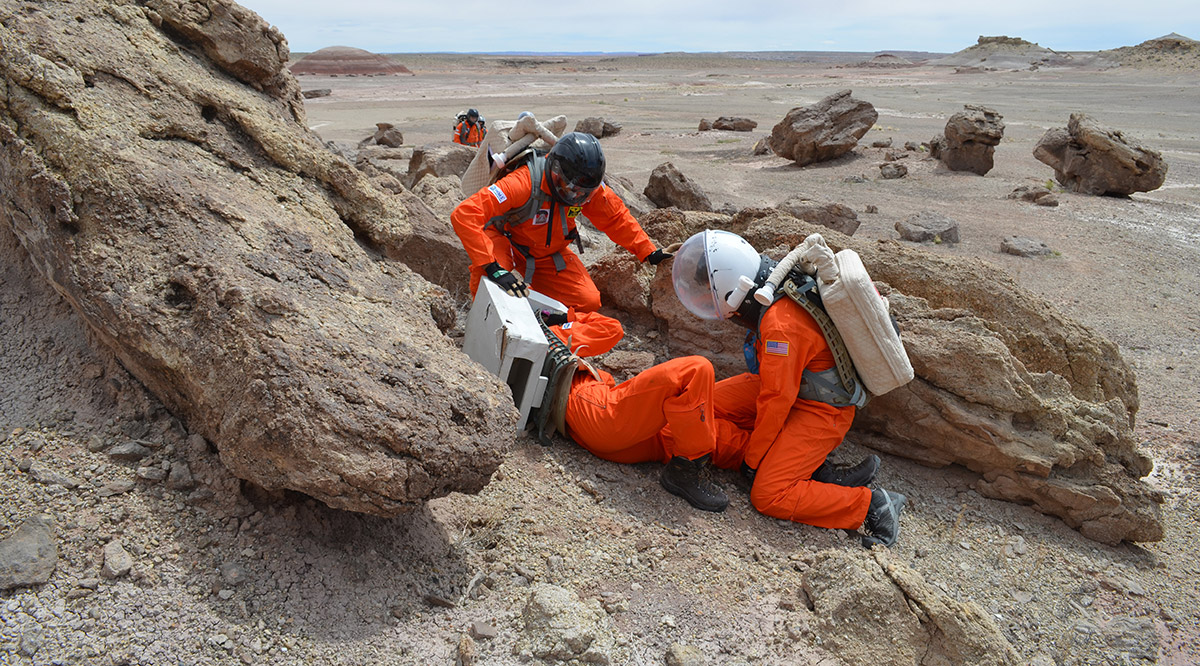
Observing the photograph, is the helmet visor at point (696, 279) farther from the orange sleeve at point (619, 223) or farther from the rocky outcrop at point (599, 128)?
the rocky outcrop at point (599, 128)

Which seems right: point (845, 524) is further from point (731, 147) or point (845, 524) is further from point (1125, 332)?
point (731, 147)

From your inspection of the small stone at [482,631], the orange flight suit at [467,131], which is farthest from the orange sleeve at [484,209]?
the orange flight suit at [467,131]

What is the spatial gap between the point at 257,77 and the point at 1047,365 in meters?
4.75

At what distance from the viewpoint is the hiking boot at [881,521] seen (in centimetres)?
384

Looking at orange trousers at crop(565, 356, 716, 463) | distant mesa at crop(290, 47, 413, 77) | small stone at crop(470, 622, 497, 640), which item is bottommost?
small stone at crop(470, 622, 497, 640)

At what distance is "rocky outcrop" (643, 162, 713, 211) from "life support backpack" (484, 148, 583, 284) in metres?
4.51

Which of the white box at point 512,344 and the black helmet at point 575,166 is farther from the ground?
the black helmet at point 575,166

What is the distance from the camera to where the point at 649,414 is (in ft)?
12.8

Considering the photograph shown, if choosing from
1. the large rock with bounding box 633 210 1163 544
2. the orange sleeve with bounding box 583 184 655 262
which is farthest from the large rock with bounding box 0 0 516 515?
the large rock with bounding box 633 210 1163 544

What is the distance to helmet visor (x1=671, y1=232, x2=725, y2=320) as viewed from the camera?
4176mm

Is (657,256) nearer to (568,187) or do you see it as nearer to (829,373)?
(568,187)

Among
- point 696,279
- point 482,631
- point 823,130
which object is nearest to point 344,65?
point 823,130

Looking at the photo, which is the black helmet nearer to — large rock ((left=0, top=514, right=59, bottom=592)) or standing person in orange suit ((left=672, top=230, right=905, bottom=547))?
standing person in orange suit ((left=672, top=230, right=905, bottom=547))

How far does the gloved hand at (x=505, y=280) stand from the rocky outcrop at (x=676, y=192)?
18.8 feet
